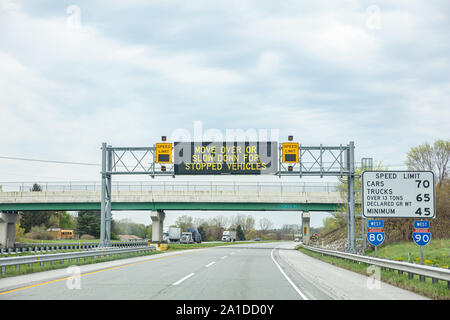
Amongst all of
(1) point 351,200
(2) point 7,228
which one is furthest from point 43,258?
(2) point 7,228

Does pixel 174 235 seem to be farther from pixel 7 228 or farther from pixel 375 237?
pixel 375 237

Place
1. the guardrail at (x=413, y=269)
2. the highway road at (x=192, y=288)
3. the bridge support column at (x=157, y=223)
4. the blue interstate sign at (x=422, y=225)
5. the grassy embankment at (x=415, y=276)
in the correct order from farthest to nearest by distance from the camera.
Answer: the bridge support column at (x=157, y=223), the blue interstate sign at (x=422, y=225), the guardrail at (x=413, y=269), the grassy embankment at (x=415, y=276), the highway road at (x=192, y=288)

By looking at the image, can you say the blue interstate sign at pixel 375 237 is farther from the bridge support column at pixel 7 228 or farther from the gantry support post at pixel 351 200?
the bridge support column at pixel 7 228

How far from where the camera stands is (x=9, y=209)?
62125 mm

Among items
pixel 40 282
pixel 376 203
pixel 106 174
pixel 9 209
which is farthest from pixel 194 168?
pixel 9 209

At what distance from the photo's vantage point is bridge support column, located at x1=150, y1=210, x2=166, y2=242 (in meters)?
62.6

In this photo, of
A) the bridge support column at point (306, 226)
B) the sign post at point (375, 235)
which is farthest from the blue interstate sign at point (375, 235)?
the bridge support column at point (306, 226)

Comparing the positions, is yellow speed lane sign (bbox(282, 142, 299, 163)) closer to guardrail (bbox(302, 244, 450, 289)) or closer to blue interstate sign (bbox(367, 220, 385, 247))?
guardrail (bbox(302, 244, 450, 289))

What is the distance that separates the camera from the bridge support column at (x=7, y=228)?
201ft

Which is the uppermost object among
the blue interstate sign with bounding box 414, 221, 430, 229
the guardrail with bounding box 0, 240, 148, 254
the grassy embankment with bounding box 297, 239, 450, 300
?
the blue interstate sign with bounding box 414, 221, 430, 229

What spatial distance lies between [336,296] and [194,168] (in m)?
25.3

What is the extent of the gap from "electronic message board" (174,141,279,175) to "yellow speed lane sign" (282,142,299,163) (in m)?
0.65

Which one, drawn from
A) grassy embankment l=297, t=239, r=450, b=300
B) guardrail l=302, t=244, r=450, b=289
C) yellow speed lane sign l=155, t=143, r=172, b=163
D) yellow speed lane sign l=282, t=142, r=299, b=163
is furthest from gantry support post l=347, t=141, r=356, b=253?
yellow speed lane sign l=155, t=143, r=172, b=163

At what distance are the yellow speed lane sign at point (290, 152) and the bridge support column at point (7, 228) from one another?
43.6 m
